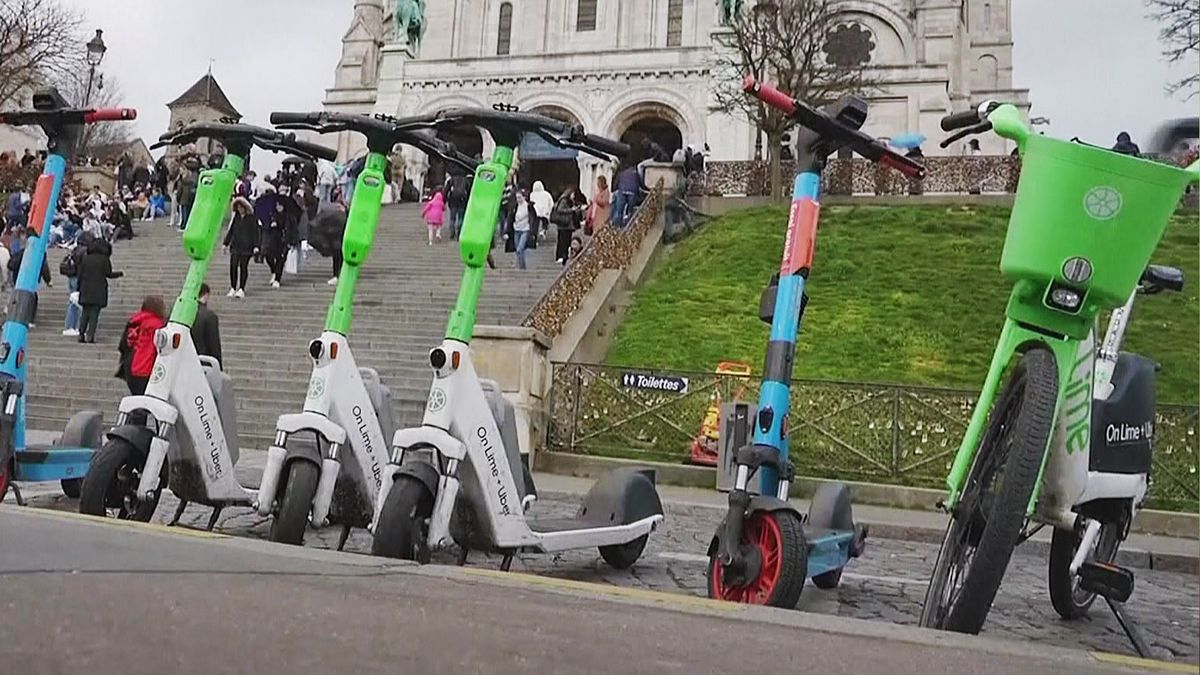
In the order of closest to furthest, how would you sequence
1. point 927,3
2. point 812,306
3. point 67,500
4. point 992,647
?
point 992,647
point 67,500
point 812,306
point 927,3

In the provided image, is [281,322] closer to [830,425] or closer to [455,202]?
[455,202]

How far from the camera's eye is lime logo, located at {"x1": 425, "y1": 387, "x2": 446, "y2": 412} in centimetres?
512

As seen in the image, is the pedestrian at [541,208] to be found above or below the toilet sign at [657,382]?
above

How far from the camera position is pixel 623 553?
6152mm

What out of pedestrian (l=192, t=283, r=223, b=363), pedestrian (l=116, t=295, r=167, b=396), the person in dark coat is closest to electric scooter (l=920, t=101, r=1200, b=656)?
pedestrian (l=116, t=295, r=167, b=396)

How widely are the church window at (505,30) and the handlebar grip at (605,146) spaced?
41327mm

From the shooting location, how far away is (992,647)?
3.42 metres

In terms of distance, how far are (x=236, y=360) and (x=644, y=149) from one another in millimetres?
28439

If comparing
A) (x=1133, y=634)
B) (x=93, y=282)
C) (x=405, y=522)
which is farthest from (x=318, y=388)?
(x=93, y=282)

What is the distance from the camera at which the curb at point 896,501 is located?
8.00 meters

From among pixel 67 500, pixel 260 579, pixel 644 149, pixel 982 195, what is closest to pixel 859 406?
pixel 67 500

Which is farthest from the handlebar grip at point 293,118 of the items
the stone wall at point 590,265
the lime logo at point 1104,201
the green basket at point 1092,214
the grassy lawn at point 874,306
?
the grassy lawn at point 874,306

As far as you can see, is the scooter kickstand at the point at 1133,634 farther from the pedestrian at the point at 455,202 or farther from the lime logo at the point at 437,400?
the pedestrian at the point at 455,202

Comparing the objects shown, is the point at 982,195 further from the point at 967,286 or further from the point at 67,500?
the point at 67,500
